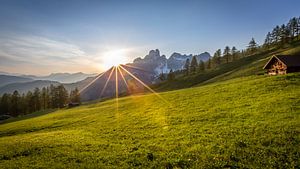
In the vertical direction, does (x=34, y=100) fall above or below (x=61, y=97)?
below

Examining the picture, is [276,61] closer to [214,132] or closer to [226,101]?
[226,101]

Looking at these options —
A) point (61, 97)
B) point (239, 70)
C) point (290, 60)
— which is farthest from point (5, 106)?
point (290, 60)

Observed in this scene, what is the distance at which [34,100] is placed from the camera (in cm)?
13238

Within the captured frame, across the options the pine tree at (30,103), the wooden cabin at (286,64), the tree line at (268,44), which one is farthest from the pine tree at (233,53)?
the pine tree at (30,103)

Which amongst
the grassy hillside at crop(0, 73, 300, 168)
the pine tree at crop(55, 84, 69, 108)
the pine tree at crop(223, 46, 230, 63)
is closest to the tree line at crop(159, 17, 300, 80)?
the pine tree at crop(223, 46, 230, 63)

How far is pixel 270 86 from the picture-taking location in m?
39.6

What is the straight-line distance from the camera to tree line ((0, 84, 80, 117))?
5012 inches

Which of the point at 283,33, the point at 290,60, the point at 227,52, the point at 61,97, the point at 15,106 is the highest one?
the point at 283,33

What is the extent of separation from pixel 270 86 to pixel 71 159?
35669 millimetres

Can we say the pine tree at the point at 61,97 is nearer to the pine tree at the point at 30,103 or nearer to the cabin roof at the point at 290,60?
the pine tree at the point at 30,103

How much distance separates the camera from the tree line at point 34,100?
127312 millimetres

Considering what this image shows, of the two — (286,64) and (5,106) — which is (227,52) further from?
(5,106)

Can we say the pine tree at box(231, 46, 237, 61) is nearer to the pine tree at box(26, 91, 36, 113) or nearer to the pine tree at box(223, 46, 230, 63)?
the pine tree at box(223, 46, 230, 63)

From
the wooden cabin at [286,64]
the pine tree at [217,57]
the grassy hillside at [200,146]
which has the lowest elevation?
the grassy hillside at [200,146]
